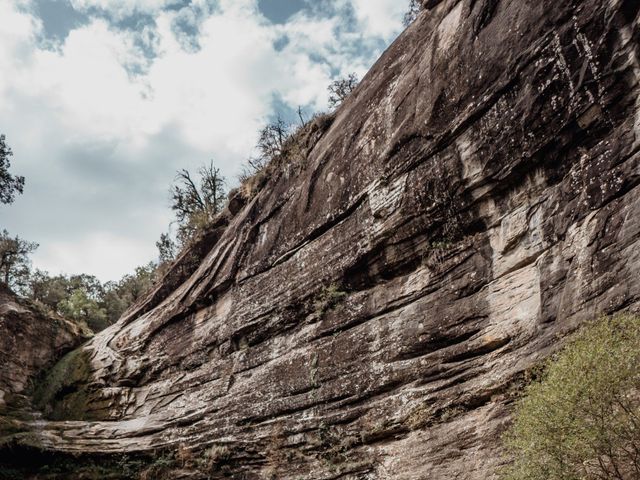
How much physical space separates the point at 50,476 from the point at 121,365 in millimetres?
4712

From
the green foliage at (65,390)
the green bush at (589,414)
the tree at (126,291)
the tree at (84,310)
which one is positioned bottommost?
the green bush at (589,414)

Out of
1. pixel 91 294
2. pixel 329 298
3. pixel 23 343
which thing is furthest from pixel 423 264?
pixel 91 294

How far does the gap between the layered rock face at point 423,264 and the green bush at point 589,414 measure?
53.7 inches

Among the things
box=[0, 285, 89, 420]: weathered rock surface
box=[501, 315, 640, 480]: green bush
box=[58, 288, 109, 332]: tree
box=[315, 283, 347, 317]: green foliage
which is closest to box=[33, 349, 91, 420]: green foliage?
box=[0, 285, 89, 420]: weathered rock surface

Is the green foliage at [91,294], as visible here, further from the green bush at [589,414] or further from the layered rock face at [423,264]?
the green bush at [589,414]

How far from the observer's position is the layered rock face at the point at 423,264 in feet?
31.0

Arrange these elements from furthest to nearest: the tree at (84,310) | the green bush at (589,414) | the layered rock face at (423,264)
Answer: the tree at (84,310) → the layered rock face at (423,264) → the green bush at (589,414)

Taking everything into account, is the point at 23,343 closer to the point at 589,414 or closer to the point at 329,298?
the point at 329,298

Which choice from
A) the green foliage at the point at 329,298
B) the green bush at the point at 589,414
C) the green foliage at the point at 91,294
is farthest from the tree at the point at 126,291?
the green bush at the point at 589,414

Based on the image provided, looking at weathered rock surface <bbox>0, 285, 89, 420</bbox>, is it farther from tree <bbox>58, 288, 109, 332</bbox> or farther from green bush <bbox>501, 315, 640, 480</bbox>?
green bush <bbox>501, 315, 640, 480</bbox>

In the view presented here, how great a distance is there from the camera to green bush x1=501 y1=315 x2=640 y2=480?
6.86 meters

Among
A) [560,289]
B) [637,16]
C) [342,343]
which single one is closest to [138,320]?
[342,343]

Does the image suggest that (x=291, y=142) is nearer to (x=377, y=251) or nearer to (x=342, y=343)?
(x=377, y=251)

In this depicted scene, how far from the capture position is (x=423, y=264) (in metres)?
12.4
